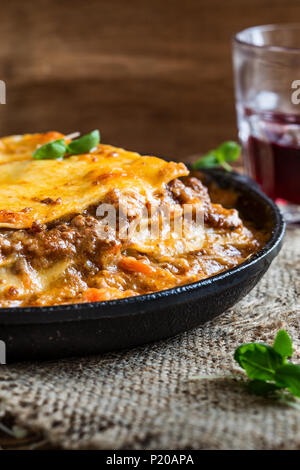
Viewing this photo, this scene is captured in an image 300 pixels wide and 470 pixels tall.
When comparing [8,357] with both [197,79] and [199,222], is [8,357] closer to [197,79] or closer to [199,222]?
[199,222]

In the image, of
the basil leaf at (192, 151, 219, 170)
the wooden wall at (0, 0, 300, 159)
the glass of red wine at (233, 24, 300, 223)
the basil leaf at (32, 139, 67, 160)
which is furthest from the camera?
the wooden wall at (0, 0, 300, 159)

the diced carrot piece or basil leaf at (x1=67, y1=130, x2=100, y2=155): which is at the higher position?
basil leaf at (x1=67, y1=130, x2=100, y2=155)

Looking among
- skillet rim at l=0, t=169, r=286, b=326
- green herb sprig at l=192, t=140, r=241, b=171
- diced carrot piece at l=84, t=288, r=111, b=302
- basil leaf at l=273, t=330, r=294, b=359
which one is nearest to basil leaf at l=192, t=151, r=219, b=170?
green herb sprig at l=192, t=140, r=241, b=171

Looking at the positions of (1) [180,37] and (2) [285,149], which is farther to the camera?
(1) [180,37]

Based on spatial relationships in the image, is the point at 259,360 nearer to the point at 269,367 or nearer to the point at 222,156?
the point at 269,367

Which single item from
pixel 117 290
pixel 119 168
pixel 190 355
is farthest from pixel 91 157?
pixel 190 355

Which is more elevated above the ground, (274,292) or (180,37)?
(180,37)

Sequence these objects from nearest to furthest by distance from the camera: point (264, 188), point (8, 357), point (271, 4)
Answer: point (8, 357), point (264, 188), point (271, 4)

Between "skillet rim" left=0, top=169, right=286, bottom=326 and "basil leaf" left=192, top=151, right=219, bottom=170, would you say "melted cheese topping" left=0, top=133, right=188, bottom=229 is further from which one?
"basil leaf" left=192, top=151, right=219, bottom=170
